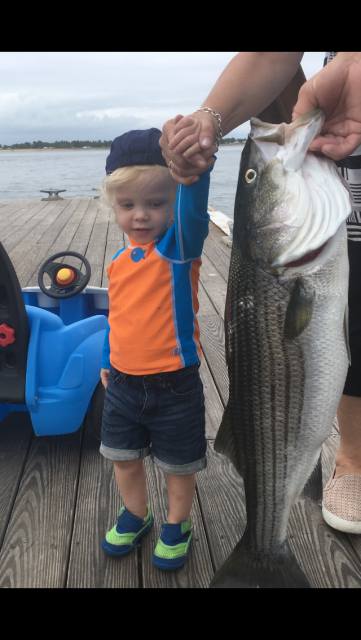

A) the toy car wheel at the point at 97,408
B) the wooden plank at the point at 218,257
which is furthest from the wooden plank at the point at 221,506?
the wooden plank at the point at 218,257

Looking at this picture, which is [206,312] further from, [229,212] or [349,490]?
[229,212]

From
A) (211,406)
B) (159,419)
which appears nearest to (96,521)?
(159,419)

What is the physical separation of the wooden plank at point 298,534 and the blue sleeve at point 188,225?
1.11 m

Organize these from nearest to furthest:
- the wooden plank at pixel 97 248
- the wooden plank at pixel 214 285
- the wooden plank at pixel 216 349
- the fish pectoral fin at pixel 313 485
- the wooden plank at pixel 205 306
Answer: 1. the fish pectoral fin at pixel 313 485
2. the wooden plank at pixel 216 349
3. the wooden plank at pixel 205 306
4. the wooden plank at pixel 214 285
5. the wooden plank at pixel 97 248

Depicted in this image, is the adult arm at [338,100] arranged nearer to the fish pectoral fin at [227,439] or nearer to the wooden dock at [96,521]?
the fish pectoral fin at [227,439]

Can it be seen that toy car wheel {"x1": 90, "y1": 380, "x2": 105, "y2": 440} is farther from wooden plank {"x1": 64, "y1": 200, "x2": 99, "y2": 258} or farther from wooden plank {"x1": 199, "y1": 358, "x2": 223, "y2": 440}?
wooden plank {"x1": 64, "y1": 200, "x2": 99, "y2": 258}

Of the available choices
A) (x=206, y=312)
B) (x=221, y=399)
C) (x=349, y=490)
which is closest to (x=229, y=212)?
(x=206, y=312)

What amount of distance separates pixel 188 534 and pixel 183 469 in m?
0.33

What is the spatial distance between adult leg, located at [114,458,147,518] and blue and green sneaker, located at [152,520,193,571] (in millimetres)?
136

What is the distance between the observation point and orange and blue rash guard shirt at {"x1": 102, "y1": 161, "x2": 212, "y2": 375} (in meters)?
1.83

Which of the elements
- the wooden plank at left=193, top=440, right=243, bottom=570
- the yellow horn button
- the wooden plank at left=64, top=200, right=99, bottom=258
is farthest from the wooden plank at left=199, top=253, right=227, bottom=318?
the wooden plank at left=193, top=440, right=243, bottom=570

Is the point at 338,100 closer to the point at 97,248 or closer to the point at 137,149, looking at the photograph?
the point at 137,149

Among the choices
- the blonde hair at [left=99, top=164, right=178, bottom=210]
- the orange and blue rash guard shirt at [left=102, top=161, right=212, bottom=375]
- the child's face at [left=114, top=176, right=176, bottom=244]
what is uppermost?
the blonde hair at [left=99, top=164, right=178, bottom=210]

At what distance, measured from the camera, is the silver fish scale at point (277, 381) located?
1.33 meters
